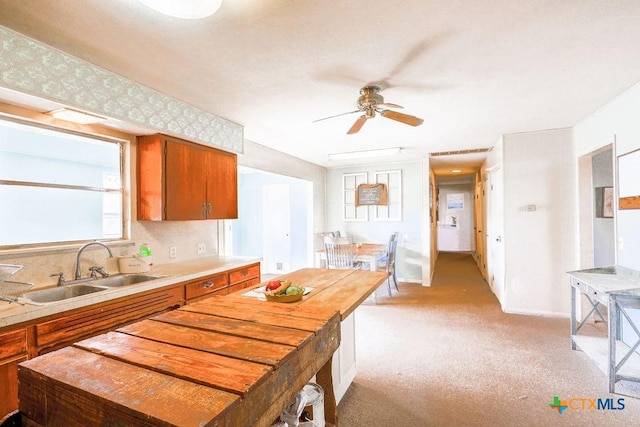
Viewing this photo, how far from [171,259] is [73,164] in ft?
3.80

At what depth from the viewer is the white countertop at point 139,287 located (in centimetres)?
150

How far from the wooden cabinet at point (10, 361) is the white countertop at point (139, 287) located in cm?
6

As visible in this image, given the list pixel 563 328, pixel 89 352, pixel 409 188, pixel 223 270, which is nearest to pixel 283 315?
pixel 89 352

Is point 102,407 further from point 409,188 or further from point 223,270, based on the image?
point 409,188

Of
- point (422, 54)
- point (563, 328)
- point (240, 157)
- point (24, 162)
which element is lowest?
point (563, 328)

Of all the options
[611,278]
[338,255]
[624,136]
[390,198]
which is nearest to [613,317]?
[611,278]

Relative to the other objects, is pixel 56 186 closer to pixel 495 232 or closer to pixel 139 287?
pixel 139 287

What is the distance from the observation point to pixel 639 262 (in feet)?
7.80

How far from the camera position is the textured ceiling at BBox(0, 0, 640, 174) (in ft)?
4.93

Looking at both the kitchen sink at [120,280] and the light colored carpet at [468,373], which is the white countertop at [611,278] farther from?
the kitchen sink at [120,280]

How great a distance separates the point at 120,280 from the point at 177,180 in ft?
3.11

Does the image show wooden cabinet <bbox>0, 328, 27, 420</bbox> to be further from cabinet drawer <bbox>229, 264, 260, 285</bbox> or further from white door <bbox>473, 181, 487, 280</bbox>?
white door <bbox>473, 181, 487, 280</bbox>

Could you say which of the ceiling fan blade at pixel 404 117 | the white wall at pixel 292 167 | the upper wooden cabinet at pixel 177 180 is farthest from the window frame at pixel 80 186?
the ceiling fan blade at pixel 404 117

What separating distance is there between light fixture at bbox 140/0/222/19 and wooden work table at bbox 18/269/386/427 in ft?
4.21
